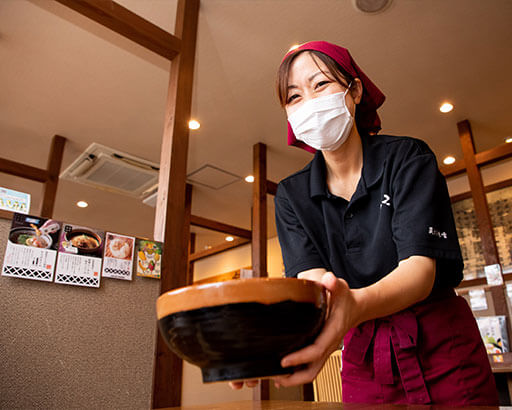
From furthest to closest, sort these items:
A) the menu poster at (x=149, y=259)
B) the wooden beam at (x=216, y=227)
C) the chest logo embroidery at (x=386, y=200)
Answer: the wooden beam at (x=216, y=227) → the menu poster at (x=149, y=259) → the chest logo embroidery at (x=386, y=200)

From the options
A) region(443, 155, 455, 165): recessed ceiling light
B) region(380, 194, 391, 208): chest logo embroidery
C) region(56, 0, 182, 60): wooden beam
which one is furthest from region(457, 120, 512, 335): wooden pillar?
region(380, 194, 391, 208): chest logo embroidery

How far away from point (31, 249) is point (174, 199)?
0.67 meters

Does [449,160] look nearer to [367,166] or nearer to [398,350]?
[367,166]

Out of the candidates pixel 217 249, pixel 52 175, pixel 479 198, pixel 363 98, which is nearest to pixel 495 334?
pixel 479 198

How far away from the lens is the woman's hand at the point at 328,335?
465 mm

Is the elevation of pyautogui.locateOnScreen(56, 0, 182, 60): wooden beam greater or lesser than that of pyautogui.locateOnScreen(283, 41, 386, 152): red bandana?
greater

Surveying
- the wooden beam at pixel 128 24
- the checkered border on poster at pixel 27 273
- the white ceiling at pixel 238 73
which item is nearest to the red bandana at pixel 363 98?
the checkered border on poster at pixel 27 273

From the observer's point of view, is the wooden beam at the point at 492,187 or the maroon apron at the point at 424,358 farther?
the wooden beam at the point at 492,187

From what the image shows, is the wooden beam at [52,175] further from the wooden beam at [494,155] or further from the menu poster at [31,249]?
the wooden beam at [494,155]

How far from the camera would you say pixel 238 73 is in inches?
127

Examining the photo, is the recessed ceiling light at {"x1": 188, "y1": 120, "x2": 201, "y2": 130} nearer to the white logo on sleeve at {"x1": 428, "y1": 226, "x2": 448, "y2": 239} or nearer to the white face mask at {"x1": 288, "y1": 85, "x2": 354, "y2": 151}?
the white face mask at {"x1": 288, "y1": 85, "x2": 354, "y2": 151}

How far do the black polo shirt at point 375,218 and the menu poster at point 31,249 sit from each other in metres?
0.86

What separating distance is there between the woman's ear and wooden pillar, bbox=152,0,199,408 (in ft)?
3.46

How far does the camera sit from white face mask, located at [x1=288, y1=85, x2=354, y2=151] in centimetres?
98
